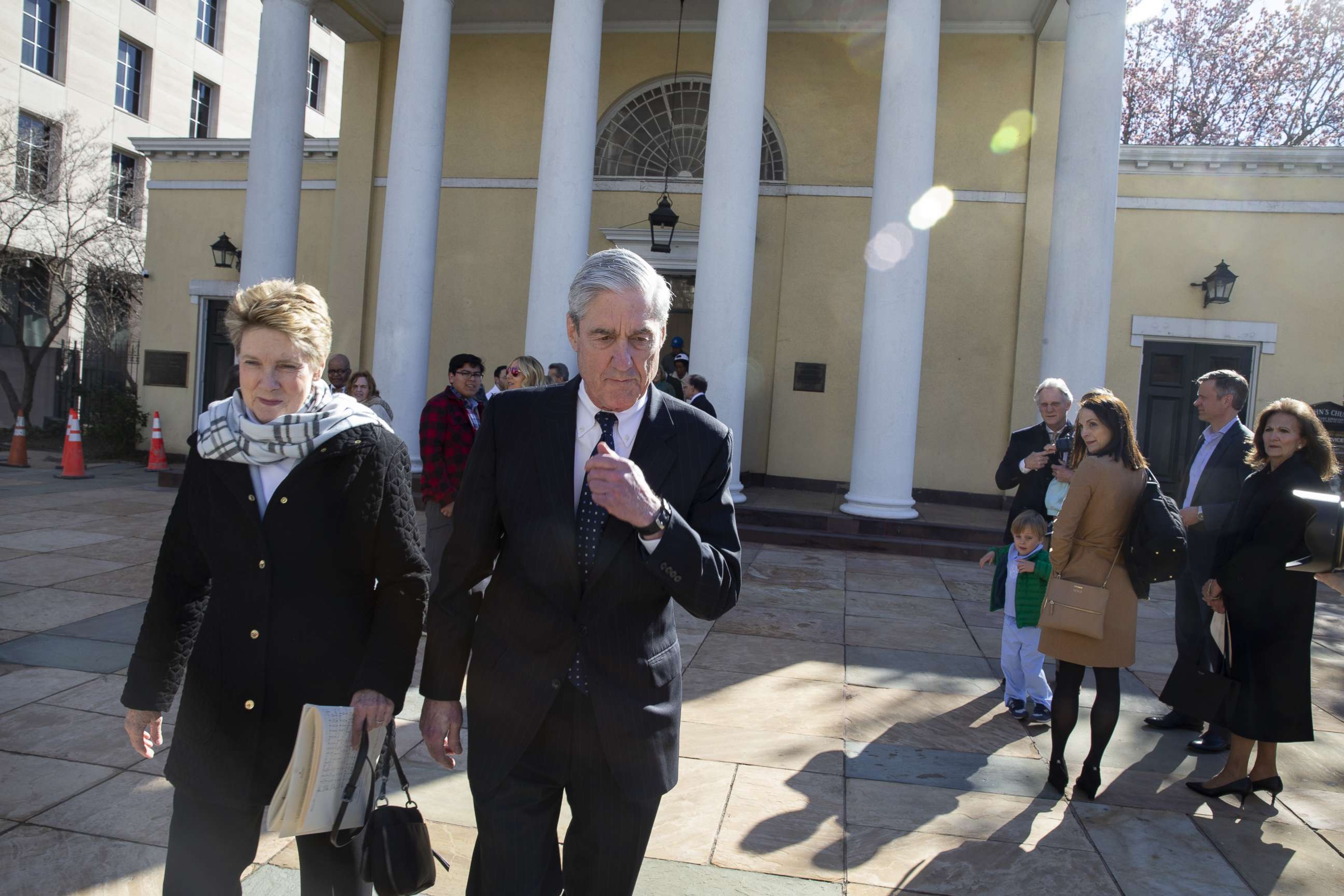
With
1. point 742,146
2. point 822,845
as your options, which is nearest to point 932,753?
point 822,845

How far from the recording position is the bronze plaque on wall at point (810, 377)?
14.0 metres

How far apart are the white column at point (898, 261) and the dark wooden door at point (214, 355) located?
469 inches

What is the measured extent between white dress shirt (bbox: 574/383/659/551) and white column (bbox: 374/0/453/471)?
9.81 m

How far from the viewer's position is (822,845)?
3.56 metres

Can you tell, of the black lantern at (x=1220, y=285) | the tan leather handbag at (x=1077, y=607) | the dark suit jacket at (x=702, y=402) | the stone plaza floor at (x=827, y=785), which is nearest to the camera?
the stone plaza floor at (x=827, y=785)

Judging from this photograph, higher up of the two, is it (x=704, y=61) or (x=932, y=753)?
(x=704, y=61)

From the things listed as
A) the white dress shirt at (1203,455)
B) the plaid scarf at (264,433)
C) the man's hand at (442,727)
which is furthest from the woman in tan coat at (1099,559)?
the plaid scarf at (264,433)

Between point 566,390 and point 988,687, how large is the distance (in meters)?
4.59

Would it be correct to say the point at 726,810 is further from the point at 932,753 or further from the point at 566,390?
the point at 566,390

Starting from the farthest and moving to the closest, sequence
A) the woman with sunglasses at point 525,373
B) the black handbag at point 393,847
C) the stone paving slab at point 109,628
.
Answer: the woman with sunglasses at point 525,373 → the stone paving slab at point 109,628 → the black handbag at point 393,847

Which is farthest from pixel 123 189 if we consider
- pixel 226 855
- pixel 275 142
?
pixel 226 855

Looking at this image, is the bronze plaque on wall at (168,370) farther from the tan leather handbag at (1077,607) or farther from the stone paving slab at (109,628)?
the tan leather handbag at (1077,607)

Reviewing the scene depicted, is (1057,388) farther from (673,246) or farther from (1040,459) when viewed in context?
(673,246)

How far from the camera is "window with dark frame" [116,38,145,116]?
25406 millimetres
